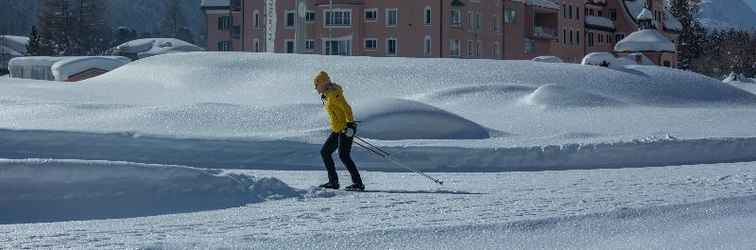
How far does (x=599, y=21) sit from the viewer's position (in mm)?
82875

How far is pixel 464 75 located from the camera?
3138cm

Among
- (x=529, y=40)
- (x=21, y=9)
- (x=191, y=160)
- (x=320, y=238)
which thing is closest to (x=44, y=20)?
(x=529, y=40)

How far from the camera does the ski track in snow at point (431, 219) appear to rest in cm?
811

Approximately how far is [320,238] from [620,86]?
24885mm

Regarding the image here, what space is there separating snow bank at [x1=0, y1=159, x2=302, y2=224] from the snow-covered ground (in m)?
0.02

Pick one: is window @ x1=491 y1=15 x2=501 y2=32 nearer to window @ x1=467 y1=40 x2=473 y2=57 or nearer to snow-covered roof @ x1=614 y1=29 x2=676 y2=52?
window @ x1=467 y1=40 x2=473 y2=57

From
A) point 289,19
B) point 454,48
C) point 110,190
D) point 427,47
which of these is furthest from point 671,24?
point 110,190

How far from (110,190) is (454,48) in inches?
1962

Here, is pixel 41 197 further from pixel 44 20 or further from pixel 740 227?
pixel 44 20

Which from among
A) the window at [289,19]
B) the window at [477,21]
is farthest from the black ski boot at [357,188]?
the window at [477,21]

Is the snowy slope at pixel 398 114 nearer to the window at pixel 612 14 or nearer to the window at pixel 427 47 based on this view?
the window at pixel 427 47

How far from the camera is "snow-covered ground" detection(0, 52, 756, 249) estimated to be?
8695mm

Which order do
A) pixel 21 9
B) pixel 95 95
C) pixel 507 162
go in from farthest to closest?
pixel 21 9 < pixel 95 95 < pixel 507 162

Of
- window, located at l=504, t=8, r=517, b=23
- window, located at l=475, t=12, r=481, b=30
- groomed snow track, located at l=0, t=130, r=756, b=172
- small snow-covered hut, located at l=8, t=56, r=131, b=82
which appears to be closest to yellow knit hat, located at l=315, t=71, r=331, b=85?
groomed snow track, located at l=0, t=130, r=756, b=172
